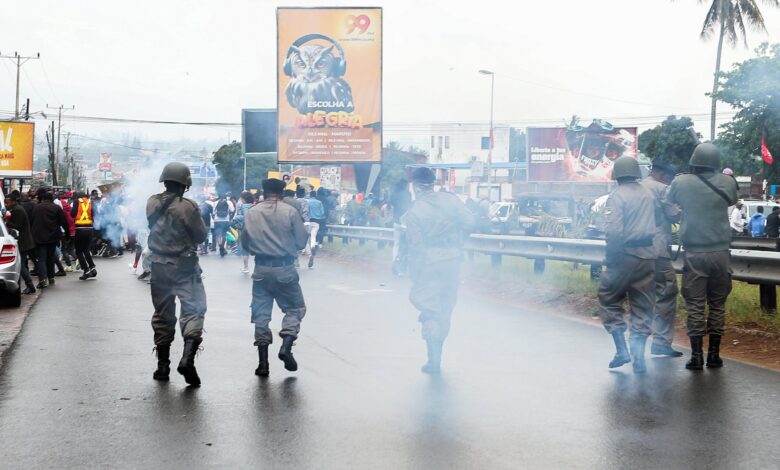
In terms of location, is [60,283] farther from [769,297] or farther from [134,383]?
[769,297]

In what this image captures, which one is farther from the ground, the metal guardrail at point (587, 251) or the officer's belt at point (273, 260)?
the officer's belt at point (273, 260)

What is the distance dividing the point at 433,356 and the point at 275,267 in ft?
4.87

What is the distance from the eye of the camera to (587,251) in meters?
14.4

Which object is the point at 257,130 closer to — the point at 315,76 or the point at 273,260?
the point at 315,76

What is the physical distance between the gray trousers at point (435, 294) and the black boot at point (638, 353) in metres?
1.52

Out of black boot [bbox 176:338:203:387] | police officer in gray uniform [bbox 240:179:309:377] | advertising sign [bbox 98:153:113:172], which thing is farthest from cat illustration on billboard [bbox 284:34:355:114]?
advertising sign [bbox 98:153:113:172]

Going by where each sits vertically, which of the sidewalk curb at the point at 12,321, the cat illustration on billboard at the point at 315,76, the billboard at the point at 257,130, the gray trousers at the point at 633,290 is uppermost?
the cat illustration on billboard at the point at 315,76

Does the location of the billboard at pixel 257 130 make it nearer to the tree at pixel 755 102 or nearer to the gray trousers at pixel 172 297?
the tree at pixel 755 102

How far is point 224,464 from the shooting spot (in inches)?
216

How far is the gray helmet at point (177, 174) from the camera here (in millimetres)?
8328

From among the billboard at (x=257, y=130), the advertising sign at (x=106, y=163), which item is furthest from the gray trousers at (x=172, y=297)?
the advertising sign at (x=106, y=163)

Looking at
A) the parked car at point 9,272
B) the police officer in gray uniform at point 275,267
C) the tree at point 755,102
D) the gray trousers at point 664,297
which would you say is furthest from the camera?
the tree at point 755,102

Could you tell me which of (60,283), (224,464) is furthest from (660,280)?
(60,283)

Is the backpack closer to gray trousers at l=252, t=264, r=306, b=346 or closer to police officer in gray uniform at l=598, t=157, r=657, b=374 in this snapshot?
gray trousers at l=252, t=264, r=306, b=346
